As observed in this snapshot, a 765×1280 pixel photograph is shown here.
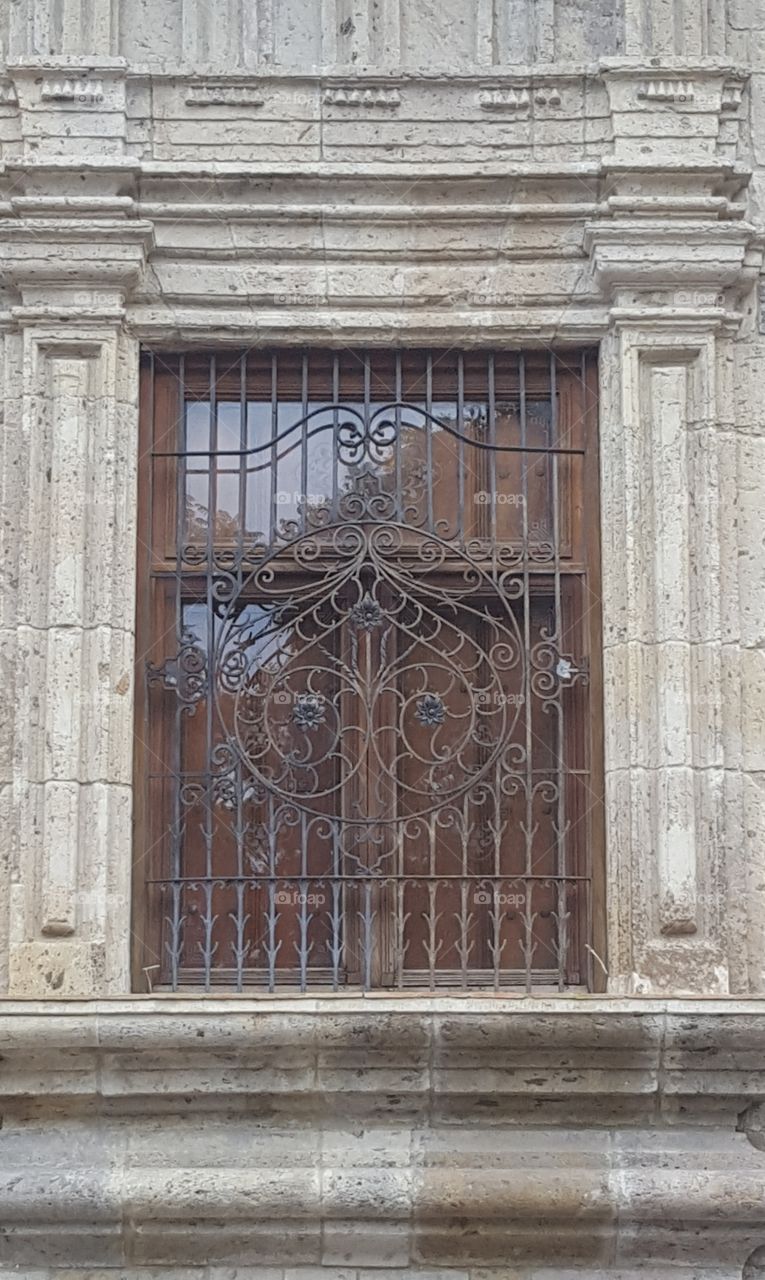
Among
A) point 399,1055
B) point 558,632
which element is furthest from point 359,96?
point 399,1055

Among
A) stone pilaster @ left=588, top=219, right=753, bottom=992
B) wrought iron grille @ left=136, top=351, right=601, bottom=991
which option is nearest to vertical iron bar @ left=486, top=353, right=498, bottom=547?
wrought iron grille @ left=136, top=351, right=601, bottom=991

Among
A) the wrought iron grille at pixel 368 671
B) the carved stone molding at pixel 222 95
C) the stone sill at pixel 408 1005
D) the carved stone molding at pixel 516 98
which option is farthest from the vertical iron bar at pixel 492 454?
the stone sill at pixel 408 1005

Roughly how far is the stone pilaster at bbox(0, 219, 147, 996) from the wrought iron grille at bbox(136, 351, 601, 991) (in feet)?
0.40

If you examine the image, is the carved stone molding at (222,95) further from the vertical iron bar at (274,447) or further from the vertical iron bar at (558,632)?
the vertical iron bar at (558,632)

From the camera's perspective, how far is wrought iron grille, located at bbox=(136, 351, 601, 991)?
502cm

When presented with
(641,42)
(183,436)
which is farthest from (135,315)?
(641,42)

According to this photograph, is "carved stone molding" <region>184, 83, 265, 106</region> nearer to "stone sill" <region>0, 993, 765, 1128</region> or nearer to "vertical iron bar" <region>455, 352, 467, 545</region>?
"vertical iron bar" <region>455, 352, 467, 545</region>

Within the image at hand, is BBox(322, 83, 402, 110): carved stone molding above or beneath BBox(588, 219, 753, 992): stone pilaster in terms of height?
above

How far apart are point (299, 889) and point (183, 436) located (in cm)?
131

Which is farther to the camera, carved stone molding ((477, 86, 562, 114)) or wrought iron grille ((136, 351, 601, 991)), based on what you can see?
carved stone molding ((477, 86, 562, 114))

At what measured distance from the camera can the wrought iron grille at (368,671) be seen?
5.02 meters

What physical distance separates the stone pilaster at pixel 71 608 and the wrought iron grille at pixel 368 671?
0.40 feet

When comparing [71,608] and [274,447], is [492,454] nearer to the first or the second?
[274,447]

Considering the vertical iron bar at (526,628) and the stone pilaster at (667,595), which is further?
the vertical iron bar at (526,628)
